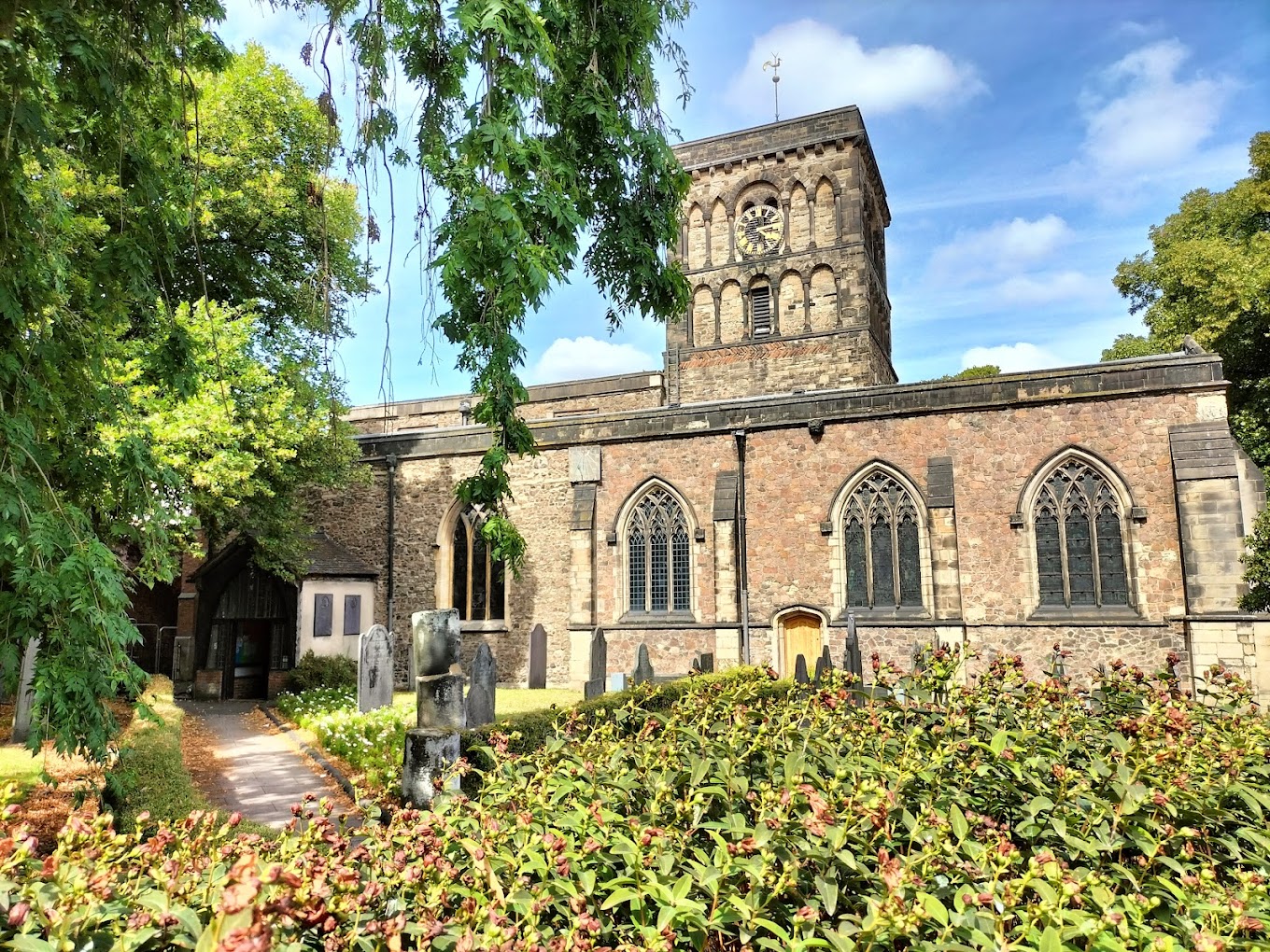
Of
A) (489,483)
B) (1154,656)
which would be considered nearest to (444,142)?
(489,483)

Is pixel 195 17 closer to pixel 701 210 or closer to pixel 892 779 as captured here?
pixel 892 779

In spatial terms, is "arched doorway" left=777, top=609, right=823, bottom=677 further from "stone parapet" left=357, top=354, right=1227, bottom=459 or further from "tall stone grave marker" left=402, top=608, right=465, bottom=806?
"tall stone grave marker" left=402, top=608, right=465, bottom=806

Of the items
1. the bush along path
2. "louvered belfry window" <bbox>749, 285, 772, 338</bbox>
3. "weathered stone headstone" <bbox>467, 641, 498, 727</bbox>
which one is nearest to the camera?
the bush along path

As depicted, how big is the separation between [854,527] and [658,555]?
4091 mm

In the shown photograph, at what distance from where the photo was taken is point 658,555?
17.2 metres

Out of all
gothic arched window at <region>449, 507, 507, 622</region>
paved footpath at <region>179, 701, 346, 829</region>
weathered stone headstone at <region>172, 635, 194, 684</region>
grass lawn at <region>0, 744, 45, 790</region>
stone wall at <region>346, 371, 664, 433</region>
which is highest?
stone wall at <region>346, 371, 664, 433</region>

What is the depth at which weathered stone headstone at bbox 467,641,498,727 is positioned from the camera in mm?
7605

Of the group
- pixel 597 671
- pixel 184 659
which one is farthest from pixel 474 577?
pixel 597 671

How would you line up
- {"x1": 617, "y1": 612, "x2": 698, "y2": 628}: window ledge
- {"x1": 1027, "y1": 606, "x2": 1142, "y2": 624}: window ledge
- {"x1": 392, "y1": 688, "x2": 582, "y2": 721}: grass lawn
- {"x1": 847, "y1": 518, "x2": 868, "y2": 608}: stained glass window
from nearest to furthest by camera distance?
{"x1": 392, "y1": 688, "x2": 582, "y2": 721}: grass lawn
{"x1": 1027, "y1": 606, "x2": 1142, "y2": 624}: window ledge
{"x1": 847, "y1": 518, "x2": 868, "y2": 608}: stained glass window
{"x1": 617, "y1": 612, "x2": 698, "y2": 628}: window ledge

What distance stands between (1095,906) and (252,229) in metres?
21.7

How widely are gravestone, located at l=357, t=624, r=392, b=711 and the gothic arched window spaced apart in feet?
17.6

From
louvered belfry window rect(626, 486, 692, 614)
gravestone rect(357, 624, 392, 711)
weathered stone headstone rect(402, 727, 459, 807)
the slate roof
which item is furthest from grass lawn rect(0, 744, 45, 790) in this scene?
louvered belfry window rect(626, 486, 692, 614)

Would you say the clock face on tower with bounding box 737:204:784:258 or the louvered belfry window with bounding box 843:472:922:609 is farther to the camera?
the clock face on tower with bounding box 737:204:784:258

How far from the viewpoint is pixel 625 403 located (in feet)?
96.3
